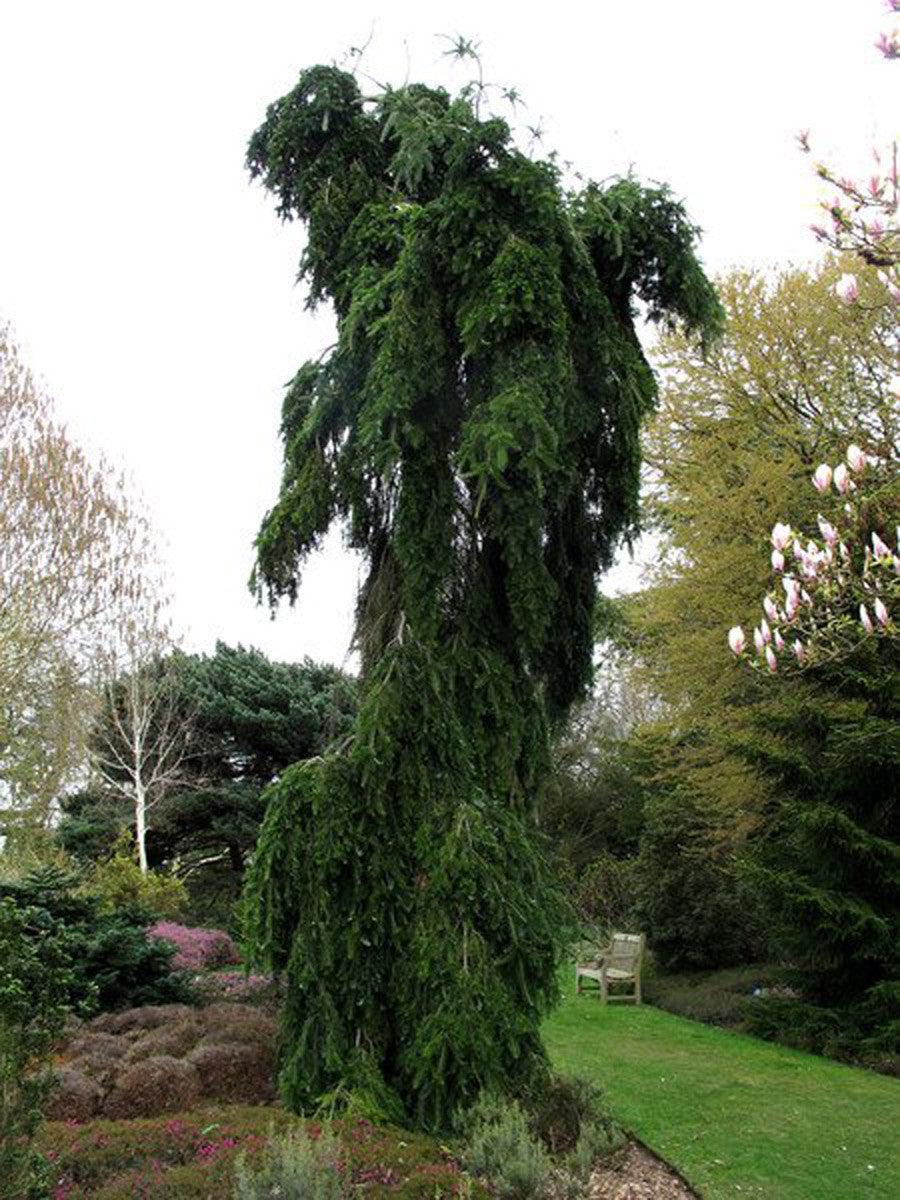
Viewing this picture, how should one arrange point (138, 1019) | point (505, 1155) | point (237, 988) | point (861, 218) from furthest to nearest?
point (237, 988), point (138, 1019), point (505, 1155), point (861, 218)

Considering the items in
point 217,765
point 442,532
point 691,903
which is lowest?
point 691,903

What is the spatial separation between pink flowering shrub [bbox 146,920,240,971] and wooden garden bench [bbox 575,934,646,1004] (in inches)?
185

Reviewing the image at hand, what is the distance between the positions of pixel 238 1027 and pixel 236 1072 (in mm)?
692

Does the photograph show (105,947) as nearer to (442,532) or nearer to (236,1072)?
(236,1072)

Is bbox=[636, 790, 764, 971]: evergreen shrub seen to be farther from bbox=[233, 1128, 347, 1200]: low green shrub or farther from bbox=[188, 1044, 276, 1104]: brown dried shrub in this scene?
bbox=[233, 1128, 347, 1200]: low green shrub

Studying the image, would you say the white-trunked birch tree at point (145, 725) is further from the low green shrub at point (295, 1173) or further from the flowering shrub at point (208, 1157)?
the low green shrub at point (295, 1173)

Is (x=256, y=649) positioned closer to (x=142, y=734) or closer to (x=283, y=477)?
(x=142, y=734)

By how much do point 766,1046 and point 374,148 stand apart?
9.17m

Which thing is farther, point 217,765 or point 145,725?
point 217,765

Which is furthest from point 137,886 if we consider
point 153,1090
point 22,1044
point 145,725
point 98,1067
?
point 22,1044

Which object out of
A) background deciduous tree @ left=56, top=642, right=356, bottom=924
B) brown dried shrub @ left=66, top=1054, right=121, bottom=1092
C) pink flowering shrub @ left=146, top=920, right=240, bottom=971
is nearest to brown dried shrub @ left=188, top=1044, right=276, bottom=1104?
brown dried shrub @ left=66, top=1054, right=121, bottom=1092

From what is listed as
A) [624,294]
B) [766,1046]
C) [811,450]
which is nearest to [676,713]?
[811,450]

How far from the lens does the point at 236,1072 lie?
6.51 metres

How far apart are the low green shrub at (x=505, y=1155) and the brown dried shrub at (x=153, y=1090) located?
197cm
